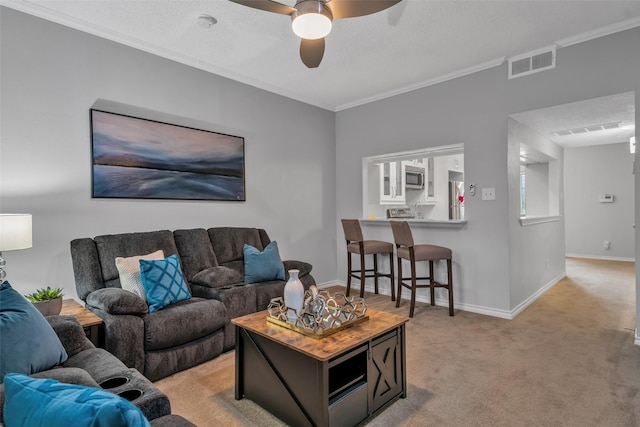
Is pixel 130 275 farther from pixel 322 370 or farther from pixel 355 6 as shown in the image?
pixel 355 6

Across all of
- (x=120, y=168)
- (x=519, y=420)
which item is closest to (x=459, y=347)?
(x=519, y=420)

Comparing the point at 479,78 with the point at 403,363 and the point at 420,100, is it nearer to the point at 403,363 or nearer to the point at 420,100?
the point at 420,100

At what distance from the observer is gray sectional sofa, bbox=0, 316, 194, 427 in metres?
1.28

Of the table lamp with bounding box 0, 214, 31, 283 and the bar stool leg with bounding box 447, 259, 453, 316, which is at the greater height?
the table lamp with bounding box 0, 214, 31, 283

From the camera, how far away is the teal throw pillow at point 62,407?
65 cm

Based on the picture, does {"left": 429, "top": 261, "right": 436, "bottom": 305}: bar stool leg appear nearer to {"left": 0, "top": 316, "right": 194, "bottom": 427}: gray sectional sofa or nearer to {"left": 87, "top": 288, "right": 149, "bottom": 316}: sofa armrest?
{"left": 87, "top": 288, "right": 149, "bottom": 316}: sofa armrest

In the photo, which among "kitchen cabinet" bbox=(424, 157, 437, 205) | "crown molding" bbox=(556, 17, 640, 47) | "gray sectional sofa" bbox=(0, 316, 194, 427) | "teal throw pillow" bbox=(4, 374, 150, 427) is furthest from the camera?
"kitchen cabinet" bbox=(424, 157, 437, 205)

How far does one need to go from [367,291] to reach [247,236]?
1.93m

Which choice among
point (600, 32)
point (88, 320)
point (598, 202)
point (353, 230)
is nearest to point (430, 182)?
point (353, 230)

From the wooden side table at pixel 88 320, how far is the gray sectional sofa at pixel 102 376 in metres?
0.26

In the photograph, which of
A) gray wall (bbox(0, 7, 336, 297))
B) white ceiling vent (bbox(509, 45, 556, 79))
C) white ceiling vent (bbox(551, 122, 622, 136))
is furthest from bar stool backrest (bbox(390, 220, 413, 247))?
white ceiling vent (bbox(551, 122, 622, 136))

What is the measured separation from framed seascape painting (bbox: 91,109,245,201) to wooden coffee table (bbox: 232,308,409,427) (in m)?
1.79

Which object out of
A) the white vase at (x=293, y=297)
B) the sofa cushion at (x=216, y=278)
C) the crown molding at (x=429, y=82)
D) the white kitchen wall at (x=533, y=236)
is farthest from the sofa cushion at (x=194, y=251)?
the white kitchen wall at (x=533, y=236)

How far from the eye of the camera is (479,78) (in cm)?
371
